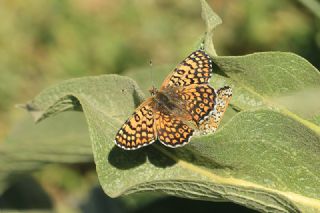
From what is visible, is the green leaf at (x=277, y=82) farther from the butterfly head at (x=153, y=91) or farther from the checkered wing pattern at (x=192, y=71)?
the butterfly head at (x=153, y=91)

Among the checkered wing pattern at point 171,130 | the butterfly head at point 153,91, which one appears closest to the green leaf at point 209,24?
the checkered wing pattern at point 171,130

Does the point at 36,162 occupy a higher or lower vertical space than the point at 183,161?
lower

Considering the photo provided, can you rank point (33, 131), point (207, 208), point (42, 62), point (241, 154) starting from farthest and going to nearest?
point (42, 62) → point (33, 131) → point (207, 208) → point (241, 154)

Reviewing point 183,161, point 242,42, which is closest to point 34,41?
point 242,42

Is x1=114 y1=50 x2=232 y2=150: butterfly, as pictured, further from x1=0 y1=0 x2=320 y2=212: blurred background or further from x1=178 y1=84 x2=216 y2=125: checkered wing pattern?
x1=0 y1=0 x2=320 y2=212: blurred background

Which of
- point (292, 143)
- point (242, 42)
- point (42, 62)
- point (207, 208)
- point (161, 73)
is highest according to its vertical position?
point (292, 143)

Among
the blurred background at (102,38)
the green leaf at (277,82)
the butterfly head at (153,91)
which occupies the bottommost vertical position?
the blurred background at (102,38)

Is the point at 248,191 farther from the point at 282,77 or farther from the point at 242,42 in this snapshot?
the point at 242,42

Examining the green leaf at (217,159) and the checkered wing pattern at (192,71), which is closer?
the green leaf at (217,159)

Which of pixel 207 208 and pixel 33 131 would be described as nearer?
pixel 207 208
